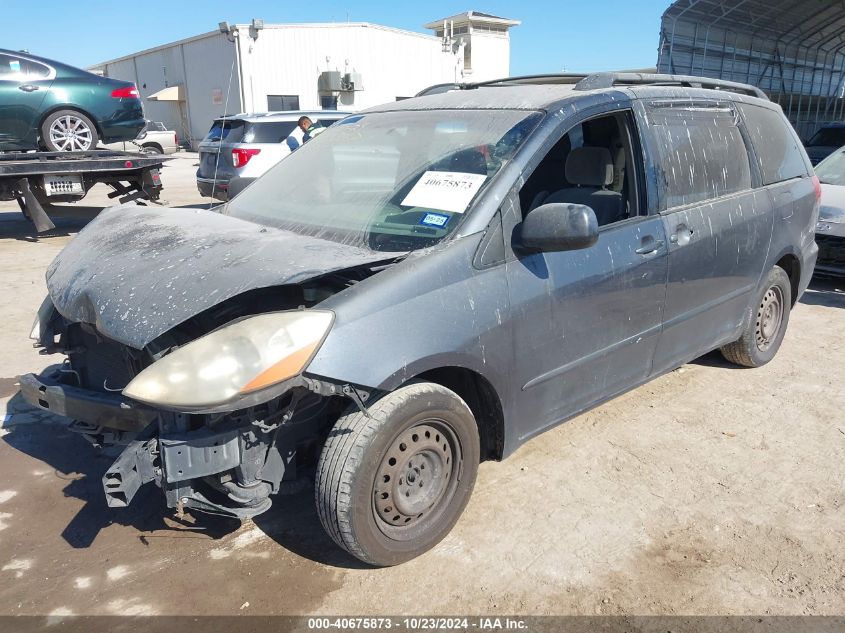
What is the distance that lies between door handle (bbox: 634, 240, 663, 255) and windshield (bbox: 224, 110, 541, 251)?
85cm

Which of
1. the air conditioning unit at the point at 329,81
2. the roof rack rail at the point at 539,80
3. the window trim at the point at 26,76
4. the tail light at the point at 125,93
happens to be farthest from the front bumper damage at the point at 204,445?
the air conditioning unit at the point at 329,81

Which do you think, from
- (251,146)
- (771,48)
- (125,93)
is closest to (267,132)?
(251,146)

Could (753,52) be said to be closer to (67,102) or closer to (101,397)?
(67,102)

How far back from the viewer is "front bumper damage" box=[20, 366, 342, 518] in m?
2.38

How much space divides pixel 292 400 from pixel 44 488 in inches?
71.0

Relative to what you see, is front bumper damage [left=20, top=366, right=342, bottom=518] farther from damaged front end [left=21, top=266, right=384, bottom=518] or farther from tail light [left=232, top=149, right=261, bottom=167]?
tail light [left=232, top=149, right=261, bottom=167]

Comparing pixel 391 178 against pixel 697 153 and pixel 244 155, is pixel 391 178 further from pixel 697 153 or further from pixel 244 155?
pixel 244 155

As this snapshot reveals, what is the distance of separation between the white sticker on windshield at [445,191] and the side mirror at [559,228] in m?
0.28

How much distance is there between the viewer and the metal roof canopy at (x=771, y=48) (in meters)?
17.8

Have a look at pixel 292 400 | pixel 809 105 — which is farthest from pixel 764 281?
pixel 809 105

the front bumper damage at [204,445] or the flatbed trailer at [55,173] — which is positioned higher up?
the flatbed trailer at [55,173]

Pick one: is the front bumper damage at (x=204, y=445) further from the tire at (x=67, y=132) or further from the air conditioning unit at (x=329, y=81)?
the air conditioning unit at (x=329, y=81)

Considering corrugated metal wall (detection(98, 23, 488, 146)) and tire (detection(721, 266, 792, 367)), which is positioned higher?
corrugated metal wall (detection(98, 23, 488, 146))

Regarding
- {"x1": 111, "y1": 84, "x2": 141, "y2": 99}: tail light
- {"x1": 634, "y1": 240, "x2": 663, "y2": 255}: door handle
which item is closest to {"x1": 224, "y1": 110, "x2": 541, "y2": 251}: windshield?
{"x1": 634, "y1": 240, "x2": 663, "y2": 255}: door handle
